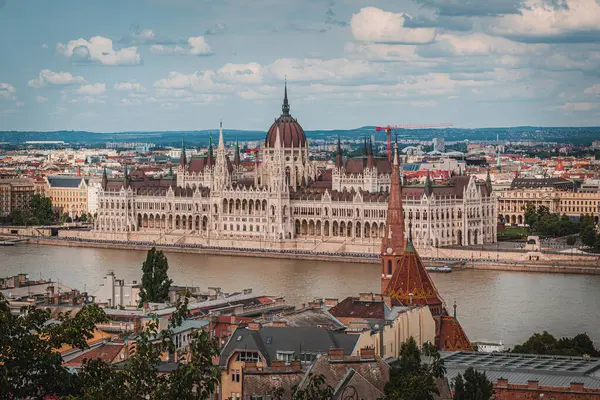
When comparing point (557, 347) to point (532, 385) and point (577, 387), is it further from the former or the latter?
point (577, 387)

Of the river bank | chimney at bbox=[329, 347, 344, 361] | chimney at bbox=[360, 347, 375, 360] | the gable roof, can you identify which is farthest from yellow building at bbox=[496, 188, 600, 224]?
chimney at bbox=[329, 347, 344, 361]

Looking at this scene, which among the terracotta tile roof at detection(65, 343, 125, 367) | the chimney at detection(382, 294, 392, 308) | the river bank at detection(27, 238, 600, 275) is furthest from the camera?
the river bank at detection(27, 238, 600, 275)

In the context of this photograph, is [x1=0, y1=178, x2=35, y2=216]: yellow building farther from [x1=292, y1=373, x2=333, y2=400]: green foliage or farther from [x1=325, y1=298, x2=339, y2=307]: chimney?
[x1=292, y1=373, x2=333, y2=400]: green foliage

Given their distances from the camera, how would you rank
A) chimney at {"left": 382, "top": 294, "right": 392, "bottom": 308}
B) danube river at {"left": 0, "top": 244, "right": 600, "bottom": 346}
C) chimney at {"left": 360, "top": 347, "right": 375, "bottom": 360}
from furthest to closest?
danube river at {"left": 0, "top": 244, "right": 600, "bottom": 346} < chimney at {"left": 382, "top": 294, "right": 392, "bottom": 308} < chimney at {"left": 360, "top": 347, "right": 375, "bottom": 360}

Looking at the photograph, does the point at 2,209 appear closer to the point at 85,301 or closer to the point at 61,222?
the point at 61,222

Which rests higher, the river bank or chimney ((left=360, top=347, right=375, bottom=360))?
chimney ((left=360, top=347, right=375, bottom=360))

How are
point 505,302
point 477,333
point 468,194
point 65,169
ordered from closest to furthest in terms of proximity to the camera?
point 477,333
point 505,302
point 468,194
point 65,169

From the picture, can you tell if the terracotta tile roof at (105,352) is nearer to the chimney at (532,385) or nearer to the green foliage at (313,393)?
the chimney at (532,385)

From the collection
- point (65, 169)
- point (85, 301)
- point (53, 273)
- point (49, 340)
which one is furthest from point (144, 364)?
point (65, 169)
